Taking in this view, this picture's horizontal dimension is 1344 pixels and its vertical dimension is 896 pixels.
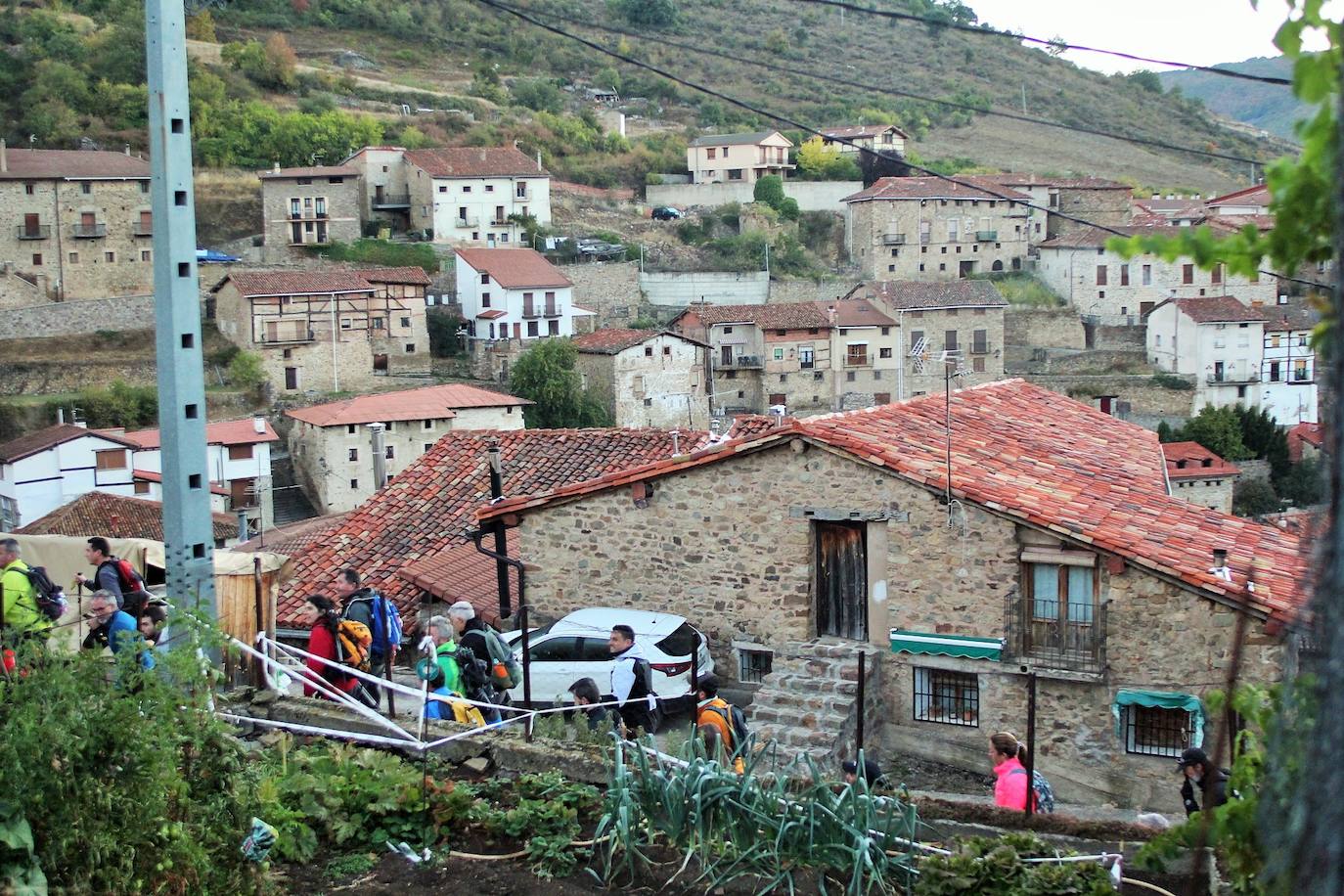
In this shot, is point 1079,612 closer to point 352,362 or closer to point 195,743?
point 195,743

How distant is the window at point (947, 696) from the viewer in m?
10.6

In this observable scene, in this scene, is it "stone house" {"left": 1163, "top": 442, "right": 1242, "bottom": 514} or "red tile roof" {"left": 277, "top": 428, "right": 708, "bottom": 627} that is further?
"stone house" {"left": 1163, "top": 442, "right": 1242, "bottom": 514}

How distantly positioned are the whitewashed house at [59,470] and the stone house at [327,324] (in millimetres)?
14183

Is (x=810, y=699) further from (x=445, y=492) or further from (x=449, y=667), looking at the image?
(x=445, y=492)

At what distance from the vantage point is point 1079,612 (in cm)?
1033

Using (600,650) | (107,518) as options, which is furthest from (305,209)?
(600,650)

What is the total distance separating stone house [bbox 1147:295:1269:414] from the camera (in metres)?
58.7

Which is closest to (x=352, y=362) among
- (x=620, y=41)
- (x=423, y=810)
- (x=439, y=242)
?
(x=439, y=242)

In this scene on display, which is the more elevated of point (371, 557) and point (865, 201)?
point (865, 201)

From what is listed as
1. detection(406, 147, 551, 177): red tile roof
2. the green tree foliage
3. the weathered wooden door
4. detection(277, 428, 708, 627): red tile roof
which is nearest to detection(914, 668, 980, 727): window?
the weathered wooden door

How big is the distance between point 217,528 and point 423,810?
31.1m

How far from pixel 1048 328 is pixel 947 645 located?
60.1m

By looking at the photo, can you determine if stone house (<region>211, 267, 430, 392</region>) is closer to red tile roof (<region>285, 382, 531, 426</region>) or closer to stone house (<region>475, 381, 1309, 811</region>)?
red tile roof (<region>285, 382, 531, 426</region>)

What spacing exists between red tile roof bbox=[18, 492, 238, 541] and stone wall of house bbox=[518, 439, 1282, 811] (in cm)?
2269
